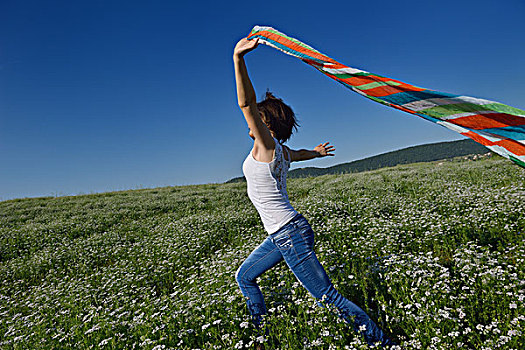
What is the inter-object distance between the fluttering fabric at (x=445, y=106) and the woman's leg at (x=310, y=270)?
138 centimetres

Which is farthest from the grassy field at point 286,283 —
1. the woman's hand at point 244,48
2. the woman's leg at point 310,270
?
the woman's hand at point 244,48

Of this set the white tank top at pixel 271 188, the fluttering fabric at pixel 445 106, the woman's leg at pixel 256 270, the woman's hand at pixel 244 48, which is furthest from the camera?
the woman's leg at pixel 256 270

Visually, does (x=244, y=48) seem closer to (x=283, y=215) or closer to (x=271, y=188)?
(x=271, y=188)

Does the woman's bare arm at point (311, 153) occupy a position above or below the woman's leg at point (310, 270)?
above

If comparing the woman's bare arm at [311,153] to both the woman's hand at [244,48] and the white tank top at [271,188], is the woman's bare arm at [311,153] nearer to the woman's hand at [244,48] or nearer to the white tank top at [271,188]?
the white tank top at [271,188]

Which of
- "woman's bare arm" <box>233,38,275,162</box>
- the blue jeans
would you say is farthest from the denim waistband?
"woman's bare arm" <box>233,38,275,162</box>

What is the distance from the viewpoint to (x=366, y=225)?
7391 mm

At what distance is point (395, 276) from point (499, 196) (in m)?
5.27

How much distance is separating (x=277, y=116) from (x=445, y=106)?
1462mm

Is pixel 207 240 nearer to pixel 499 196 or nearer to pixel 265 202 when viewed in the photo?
pixel 265 202

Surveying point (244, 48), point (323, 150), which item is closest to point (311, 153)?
point (323, 150)

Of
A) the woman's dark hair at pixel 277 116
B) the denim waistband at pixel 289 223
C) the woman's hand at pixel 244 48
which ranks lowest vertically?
the denim waistband at pixel 289 223

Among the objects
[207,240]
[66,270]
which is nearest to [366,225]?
[207,240]

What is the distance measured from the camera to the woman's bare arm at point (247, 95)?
2494mm
